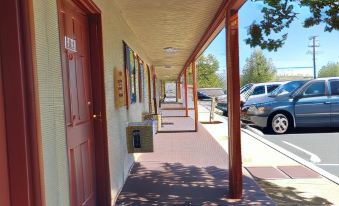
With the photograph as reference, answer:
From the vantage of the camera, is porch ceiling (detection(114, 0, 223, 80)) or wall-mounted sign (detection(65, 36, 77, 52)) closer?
wall-mounted sign (detection(65, 36, 77, 52))

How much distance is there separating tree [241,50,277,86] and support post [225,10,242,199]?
61.3 m

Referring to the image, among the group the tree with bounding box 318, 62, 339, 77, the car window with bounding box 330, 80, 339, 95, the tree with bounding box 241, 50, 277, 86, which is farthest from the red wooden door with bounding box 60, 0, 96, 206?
the tree with bounding box 318, 62, 339, 77

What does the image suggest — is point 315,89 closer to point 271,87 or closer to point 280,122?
point 280,122

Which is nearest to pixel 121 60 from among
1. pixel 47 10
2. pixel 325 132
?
pixel 47 10

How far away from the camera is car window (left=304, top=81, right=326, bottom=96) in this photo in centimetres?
1181

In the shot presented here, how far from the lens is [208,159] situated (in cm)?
773

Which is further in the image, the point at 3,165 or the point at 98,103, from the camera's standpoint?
the point at 98,103

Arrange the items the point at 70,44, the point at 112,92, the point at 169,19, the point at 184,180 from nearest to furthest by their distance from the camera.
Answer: the point at 70,44 → the point at 112,92 → the point at 184,180 → the point at 169,19

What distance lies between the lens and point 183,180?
6.06 meters

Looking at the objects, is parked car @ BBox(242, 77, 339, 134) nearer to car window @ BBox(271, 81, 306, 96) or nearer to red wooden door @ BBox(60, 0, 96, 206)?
car window @ BBox(271, 81, 306, 96)

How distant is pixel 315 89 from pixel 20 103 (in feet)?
36.4

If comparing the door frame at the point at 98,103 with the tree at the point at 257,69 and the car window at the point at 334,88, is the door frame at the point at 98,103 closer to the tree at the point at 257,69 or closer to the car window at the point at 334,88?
the car window at the point at 334,88

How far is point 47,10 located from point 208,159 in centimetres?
563

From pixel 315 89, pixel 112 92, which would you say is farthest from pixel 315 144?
pixel 112 92
